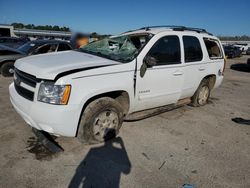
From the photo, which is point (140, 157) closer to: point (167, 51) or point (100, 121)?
point (100, 121)

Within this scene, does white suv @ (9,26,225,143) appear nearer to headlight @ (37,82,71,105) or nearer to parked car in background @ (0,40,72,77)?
headlight @ (37,82,71,105)

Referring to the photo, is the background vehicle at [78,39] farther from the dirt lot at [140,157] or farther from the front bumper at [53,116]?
the front bumper at [53,116]

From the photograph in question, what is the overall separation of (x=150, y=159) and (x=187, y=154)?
25.9 inches

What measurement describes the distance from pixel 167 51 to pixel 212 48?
218cm

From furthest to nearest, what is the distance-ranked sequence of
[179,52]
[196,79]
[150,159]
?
[196,79] → [179,52] → [150,159]

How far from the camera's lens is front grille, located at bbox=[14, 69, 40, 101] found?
2941mm

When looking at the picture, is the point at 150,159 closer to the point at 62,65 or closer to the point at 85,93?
the point at 85,93

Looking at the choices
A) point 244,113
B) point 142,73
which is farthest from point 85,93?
point 244,113

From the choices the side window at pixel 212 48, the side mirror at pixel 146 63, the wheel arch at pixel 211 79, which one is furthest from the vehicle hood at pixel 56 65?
the wheel arch at pixel 211 79

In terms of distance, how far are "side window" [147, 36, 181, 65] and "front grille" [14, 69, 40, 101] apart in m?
1.97

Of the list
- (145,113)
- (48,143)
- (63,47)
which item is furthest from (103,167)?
(63,47)

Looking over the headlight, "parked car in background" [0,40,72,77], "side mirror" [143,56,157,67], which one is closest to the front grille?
the headlight

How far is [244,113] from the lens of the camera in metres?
5.53

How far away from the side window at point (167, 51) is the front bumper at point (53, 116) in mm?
1755
